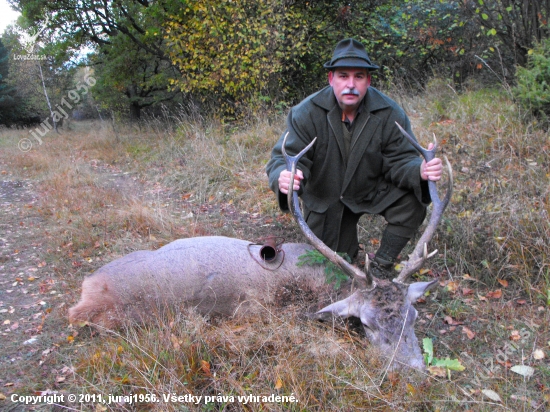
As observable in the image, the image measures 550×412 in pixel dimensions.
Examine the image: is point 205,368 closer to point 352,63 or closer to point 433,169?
point 433,169

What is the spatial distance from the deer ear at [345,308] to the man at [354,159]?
70 cm

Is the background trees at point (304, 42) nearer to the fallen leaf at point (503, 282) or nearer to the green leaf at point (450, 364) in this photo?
the fallen leaf at point (503, 282)

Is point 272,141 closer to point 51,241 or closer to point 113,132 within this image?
point 51,241

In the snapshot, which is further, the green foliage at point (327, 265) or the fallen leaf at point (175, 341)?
the green foliage at point (327, 265)

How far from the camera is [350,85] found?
325 centimetres

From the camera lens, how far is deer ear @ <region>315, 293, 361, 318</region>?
2721 mm

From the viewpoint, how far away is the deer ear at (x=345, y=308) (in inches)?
107

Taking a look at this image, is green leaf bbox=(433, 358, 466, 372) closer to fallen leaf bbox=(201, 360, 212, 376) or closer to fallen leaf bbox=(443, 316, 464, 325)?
fallen leaf bbox=(443, 316, 464, 325)

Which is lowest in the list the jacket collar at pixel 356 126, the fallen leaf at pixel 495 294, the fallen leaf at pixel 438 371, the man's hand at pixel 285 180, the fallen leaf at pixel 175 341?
the fallen leaf at pixel 495 294

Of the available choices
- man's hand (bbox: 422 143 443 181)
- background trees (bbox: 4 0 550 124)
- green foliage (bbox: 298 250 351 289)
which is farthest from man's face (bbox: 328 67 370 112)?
background trees (bbox: 4 0 550 124)

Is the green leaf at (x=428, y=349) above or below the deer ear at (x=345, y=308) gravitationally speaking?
below

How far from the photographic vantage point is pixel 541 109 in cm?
486

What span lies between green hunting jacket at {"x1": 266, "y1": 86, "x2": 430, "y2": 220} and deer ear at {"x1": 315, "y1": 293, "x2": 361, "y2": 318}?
91 centimetres

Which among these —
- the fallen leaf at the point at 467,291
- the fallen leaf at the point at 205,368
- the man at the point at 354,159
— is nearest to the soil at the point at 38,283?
the man at the point at 354,159
